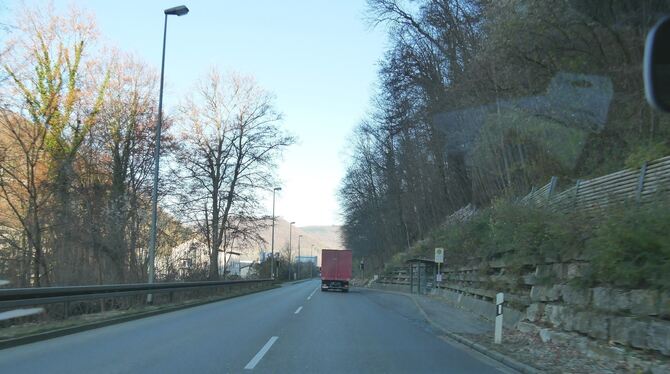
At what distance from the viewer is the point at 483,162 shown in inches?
1096

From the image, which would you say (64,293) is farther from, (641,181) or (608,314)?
(641,181)

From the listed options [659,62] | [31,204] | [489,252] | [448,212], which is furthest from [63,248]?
[448,212]

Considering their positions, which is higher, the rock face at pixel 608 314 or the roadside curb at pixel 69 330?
the rock face at pixel 608 314

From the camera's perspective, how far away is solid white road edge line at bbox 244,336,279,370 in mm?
9125

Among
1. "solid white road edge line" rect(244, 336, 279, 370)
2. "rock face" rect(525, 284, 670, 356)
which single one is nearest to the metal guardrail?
"solid white road edge line" rect(244, 336, 279, 370)

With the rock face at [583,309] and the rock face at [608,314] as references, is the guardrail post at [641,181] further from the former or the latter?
the rock face at [608,314]

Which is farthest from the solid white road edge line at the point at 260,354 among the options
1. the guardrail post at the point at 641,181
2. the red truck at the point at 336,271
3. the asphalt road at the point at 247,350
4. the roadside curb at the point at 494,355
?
the red truck at the point at 336,271

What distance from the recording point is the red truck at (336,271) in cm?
4456

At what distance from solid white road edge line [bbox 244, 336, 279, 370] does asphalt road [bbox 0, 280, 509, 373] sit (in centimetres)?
2

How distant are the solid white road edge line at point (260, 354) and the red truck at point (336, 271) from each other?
3185cm

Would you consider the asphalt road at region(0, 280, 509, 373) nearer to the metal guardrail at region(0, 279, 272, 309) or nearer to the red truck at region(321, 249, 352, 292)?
the metal guardrail at region(0, 279, 272, 309)

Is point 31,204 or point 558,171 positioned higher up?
point 558,171

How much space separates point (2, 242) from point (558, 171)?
74.9ft

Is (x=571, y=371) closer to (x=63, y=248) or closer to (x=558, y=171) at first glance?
(x=558, y=171)
